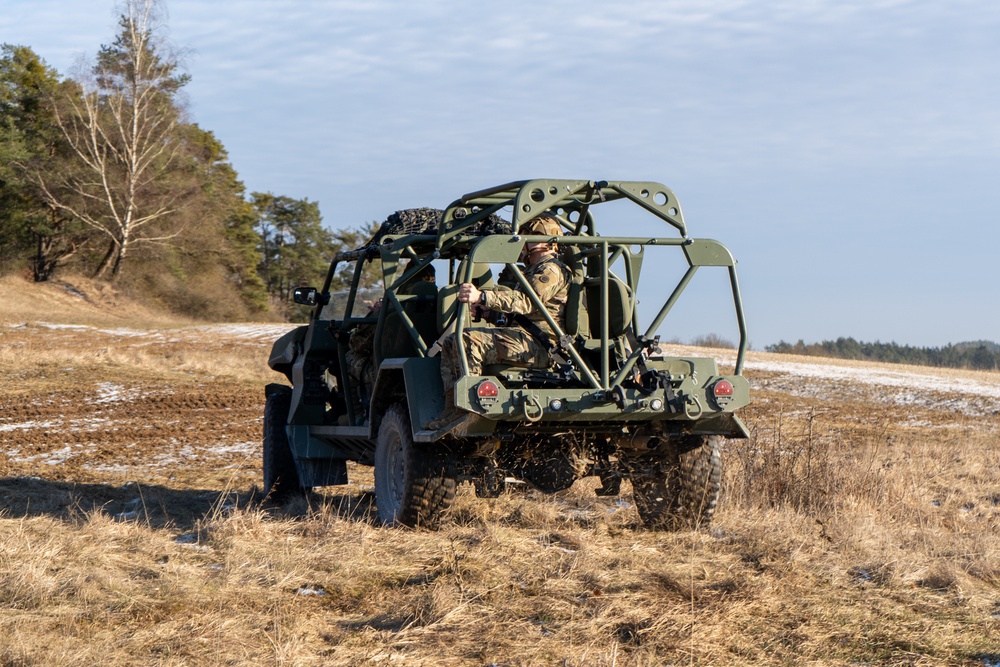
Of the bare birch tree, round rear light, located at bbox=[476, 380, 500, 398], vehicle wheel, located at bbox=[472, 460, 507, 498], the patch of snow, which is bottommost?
the patch of snow

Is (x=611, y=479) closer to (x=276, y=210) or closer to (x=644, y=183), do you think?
(x=644, y=183)

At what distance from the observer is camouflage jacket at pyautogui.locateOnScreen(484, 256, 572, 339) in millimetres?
6648

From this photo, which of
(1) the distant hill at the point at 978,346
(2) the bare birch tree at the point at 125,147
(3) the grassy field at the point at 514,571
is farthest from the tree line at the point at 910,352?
(3) the grassy field at the point at 514,571

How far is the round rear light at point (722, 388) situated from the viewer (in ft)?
21.8

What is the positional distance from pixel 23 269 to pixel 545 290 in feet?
146

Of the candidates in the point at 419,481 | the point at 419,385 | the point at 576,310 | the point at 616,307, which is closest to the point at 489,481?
the point at 419,481

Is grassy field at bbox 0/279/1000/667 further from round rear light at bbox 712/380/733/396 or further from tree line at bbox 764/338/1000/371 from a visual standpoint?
tree line at bbox 764/338/1000/371

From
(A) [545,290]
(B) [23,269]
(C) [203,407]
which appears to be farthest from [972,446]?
(B) [23,269]

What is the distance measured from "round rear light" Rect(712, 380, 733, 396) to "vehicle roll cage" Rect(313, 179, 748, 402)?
12cm

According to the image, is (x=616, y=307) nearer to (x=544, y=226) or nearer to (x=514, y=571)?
(x=544, y=226)

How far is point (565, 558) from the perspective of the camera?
20.2 ft

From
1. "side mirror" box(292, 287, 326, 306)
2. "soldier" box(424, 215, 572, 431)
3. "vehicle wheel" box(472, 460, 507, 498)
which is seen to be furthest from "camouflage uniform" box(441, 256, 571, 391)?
"side mirror" box(292, 287, 326, 306)

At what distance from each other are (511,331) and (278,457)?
3114 millimetres

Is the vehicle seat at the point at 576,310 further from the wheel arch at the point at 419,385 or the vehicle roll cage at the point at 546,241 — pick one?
the wheel arch at the point at 419,385
